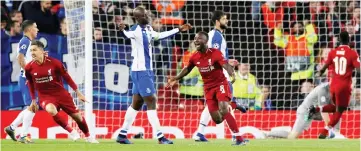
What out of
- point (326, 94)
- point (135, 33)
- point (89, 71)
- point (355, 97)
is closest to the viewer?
point (135, 33)

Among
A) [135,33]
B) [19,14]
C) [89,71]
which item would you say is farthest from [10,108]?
[135,33]

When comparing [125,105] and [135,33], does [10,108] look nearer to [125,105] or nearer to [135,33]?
[125,105]

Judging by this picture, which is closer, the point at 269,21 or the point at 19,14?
the point at 19,14

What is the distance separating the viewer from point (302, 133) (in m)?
18.8

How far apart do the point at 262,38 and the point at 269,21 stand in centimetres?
35

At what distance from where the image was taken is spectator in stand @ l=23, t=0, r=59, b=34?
18828mm

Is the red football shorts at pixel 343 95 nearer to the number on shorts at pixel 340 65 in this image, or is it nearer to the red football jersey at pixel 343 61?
the red football jersey at pixel 343 61

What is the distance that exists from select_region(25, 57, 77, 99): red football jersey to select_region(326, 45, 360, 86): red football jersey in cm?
505

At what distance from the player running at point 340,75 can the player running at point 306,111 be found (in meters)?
0.33

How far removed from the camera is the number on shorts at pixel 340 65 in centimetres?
1730

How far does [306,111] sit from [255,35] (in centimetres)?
254

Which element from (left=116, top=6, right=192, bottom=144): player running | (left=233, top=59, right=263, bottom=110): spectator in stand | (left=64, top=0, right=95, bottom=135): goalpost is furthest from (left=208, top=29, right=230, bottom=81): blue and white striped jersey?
(left=233, top=59, right=263, bottom=110): spectator in stand

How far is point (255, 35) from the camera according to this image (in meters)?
19.9

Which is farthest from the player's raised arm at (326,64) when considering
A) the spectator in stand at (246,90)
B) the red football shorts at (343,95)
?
the spectator in stand at (246,90)
